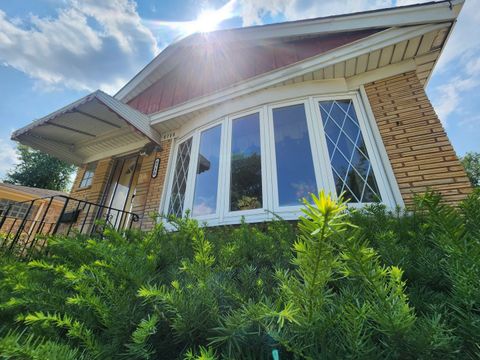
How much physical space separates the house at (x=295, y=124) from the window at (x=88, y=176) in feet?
4.13

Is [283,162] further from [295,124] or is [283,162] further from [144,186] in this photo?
[144,186]

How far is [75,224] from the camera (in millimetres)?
5641

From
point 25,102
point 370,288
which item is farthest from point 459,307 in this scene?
point 25,102

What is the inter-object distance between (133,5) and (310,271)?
10.1m

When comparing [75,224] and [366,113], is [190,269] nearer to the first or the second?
[366,113]

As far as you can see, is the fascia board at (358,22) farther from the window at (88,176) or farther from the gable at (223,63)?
the window at (88,176)

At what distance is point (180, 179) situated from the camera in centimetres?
Result: 471

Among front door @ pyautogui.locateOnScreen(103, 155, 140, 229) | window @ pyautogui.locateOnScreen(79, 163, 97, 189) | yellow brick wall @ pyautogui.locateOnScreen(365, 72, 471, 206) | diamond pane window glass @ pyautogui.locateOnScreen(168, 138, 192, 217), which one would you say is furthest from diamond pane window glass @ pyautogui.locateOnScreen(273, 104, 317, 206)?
window @ pyautogui.locateOnScreen(79, 163, 97, 189)

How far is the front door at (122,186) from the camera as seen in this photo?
229 inches

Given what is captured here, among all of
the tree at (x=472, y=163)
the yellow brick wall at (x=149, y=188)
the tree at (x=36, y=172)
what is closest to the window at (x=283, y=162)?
the yellow brick wall at (x=149, y=188)

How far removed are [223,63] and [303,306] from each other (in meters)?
5.86

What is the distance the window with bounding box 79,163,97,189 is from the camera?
253 inches

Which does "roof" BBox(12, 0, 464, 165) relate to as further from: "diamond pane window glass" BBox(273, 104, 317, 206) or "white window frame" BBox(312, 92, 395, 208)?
"diamond pane window glass" BBox(273, 104, 317, 206)

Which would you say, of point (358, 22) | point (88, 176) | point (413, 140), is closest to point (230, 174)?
point (413, 140)
